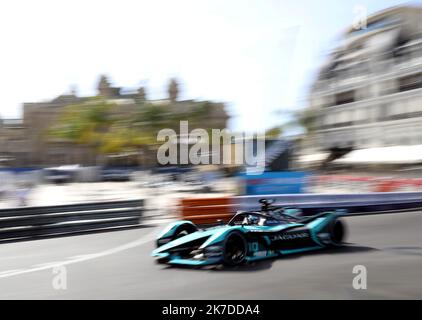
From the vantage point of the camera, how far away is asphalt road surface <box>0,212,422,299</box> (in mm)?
6082

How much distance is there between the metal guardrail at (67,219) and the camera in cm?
1155

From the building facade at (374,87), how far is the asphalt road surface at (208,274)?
3245cm

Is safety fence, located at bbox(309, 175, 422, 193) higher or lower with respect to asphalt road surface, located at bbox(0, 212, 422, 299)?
higher

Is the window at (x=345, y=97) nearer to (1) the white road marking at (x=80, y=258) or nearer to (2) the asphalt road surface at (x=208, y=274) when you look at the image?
(2) the asphalt road surface at (x=208, y=274)

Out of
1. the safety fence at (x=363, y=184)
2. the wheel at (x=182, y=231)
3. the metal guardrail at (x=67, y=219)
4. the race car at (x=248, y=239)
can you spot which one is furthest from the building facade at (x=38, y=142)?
the race car at (x=248, y=239)

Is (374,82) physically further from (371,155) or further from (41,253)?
(41,253)

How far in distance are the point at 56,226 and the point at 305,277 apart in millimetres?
7092

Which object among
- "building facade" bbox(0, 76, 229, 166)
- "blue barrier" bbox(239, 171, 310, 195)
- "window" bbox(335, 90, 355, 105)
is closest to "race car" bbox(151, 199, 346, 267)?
"blue barrier" bbox(239, 171, 310, 195)

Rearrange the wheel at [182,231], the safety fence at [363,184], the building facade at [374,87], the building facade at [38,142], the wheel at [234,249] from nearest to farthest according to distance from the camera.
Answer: the wheel at [234,249]
the wheel at [182,231]
the safety fence at [363,184]
the building facade at [374,87]
the building facade at [38,142]

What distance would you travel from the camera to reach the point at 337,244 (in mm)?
9055

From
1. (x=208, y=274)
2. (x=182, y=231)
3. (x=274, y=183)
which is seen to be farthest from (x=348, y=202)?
(x=208, y=274)

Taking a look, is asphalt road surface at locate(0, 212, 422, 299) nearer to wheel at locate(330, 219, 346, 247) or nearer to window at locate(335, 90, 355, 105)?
wheel at locate(330, 219, 346, 247)

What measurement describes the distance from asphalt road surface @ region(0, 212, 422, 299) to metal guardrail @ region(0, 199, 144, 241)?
109 centimetres
